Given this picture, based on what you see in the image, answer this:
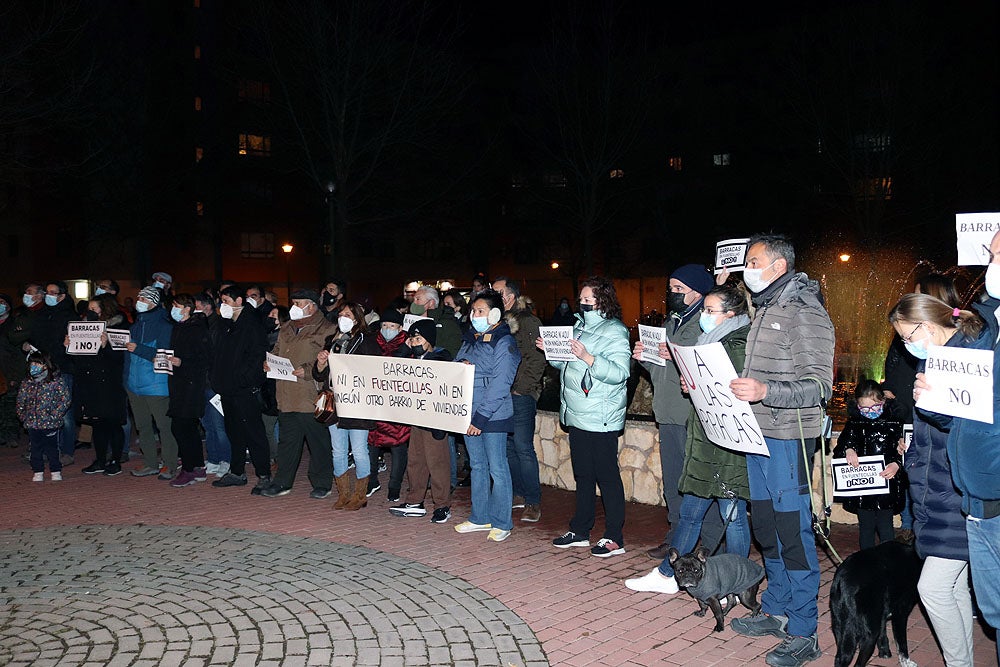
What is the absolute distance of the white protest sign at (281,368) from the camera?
366 inches

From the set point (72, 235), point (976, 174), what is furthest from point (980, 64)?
→ point (72, 235)

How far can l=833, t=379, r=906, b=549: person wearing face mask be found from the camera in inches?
248

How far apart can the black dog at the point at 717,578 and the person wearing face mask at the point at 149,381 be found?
7.24 metres

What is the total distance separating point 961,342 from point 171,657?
15.7ft

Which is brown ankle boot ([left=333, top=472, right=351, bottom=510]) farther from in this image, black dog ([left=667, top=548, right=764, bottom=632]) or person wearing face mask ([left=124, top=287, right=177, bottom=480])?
black dog ([left=667, top=548, right=764, bottom=632])

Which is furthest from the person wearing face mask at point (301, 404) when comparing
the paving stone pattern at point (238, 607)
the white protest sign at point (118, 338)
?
→ the white protest sign at point (118, 338)

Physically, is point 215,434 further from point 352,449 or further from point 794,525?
point 794,525

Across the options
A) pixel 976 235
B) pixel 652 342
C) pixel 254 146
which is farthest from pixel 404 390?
pixel 254 146

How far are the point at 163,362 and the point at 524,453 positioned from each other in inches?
185

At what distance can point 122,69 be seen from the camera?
36.8 metres

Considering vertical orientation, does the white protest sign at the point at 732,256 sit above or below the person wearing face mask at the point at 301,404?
above

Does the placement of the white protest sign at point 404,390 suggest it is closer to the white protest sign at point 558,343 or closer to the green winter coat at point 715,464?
the white protest sign at point 558,343

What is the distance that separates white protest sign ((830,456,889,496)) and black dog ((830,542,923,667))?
4.87ft

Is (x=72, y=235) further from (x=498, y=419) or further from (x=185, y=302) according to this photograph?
(x=498, y=419)
